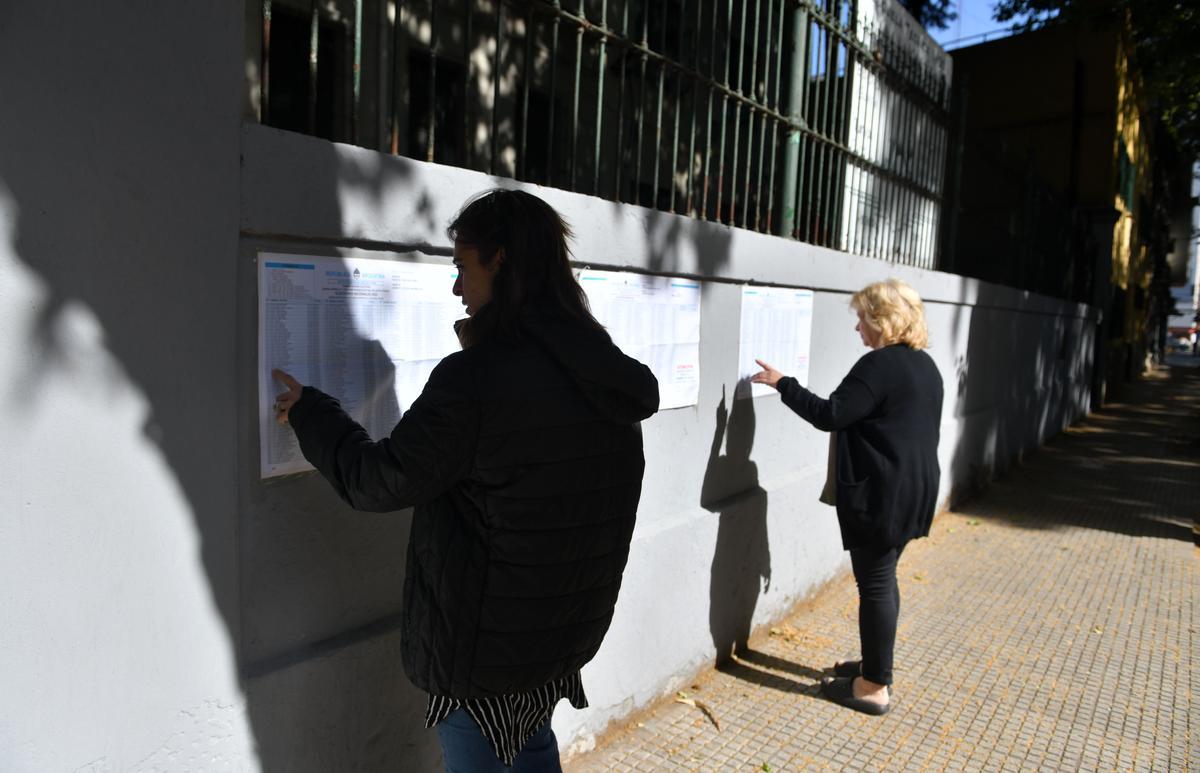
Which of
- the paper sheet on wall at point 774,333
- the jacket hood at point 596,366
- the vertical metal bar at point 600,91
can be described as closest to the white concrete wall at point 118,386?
the jacket hood at point 596,366

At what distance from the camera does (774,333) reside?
445cm

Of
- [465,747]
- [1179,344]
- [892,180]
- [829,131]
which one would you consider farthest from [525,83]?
[1179,344]

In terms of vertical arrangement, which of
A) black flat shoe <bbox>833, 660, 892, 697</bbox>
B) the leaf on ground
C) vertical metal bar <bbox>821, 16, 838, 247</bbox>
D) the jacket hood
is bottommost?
the leaf on ground

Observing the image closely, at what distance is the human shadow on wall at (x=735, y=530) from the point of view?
4.05 meters

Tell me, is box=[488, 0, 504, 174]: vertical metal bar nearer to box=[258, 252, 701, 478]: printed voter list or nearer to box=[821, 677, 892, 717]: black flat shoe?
box=[258, 252, 701, 478]: printed voter list

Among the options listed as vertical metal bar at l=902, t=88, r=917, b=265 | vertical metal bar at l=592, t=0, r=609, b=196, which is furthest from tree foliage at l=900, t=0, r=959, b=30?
vertical metal bar at l=592, t=0, r=609, b=196

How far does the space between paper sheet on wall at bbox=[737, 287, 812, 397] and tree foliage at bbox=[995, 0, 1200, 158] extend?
7.84m

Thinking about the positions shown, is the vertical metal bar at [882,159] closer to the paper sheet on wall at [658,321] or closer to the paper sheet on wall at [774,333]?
the paper sheet on wall at [774,333]

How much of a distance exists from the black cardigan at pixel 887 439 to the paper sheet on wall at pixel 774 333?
67 cm

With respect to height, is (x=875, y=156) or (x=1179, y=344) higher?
(x=875, y=156)

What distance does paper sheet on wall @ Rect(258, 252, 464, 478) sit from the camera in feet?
6.86

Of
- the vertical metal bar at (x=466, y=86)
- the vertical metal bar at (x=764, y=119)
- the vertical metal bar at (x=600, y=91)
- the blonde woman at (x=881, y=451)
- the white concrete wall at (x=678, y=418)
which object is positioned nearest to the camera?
the white concrete wall at (x=678, y=418)

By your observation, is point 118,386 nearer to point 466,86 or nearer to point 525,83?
point 466,86

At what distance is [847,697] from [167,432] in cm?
309
